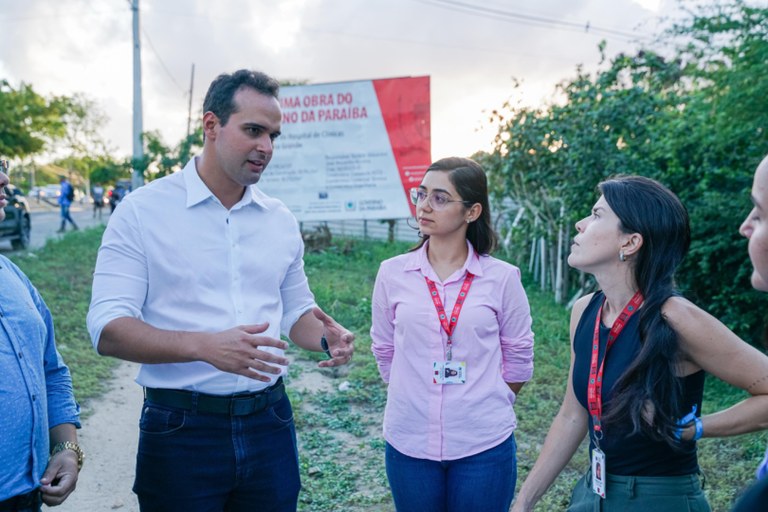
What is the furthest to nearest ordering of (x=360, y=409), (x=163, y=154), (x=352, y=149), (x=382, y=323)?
1. (x=163, y=154)
2. (x=352, y=149)
3. (x=360, y=409)
4. (x=382, y=323)

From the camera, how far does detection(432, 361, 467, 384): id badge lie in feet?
8.77

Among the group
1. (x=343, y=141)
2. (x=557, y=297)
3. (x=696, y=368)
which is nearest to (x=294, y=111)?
(x=343, y=141)

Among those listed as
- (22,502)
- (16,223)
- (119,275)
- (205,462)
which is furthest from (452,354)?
(16,223)

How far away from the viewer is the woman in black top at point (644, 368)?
208 centimetres

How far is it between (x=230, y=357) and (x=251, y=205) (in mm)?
767

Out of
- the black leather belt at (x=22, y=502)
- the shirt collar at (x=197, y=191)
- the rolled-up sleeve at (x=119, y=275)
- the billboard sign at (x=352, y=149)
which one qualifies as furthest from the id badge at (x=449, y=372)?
the billboard sign at (x=352, y=149)

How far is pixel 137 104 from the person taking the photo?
19.5 meters

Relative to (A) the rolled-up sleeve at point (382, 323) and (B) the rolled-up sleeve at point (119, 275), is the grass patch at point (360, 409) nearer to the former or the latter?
(A) the rolled-up sleeve at point (382, 323)

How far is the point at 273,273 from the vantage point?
2590 mm

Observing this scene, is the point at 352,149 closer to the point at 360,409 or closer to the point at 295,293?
the point at 360,409

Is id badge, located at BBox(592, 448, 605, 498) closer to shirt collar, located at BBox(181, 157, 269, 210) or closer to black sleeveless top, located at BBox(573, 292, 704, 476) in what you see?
black sleeveless top, located at BBox(573, 292, 704, 476)

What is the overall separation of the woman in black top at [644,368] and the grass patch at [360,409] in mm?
1988

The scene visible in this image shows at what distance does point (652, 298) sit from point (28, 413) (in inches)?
82.0

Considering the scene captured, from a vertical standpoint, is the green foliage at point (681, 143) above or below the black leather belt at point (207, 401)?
above
